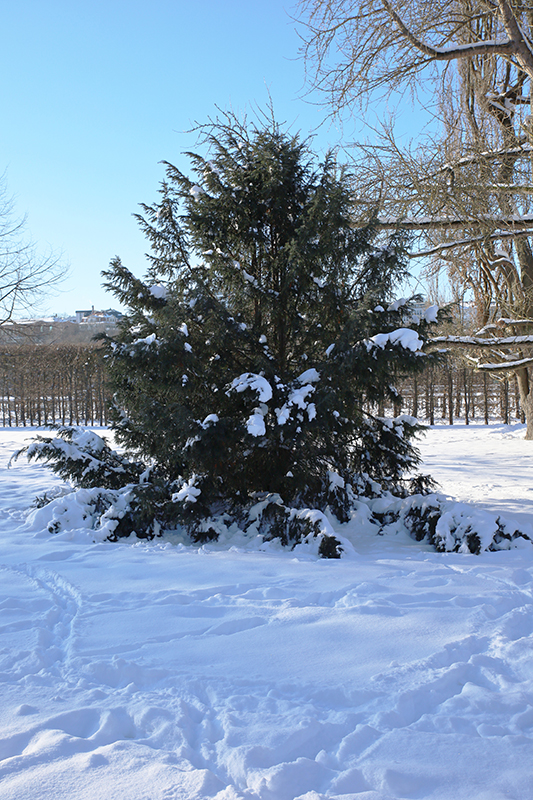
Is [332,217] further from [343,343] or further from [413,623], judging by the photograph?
[413,623]

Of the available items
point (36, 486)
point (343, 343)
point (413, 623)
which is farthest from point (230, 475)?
point (36, 486)

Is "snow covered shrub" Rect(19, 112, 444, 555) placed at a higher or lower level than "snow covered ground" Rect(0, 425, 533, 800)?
higher

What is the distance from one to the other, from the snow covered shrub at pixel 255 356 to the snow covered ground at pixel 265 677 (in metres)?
1.03

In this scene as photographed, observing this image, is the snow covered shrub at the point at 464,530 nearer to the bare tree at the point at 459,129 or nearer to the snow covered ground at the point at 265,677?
the snow covered ground at the point at 265,677

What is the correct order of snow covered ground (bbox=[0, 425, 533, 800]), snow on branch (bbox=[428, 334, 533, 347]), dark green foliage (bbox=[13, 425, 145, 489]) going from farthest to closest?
1. snow on branch (bbox=[428, 334, 533, 347])
2. dark green foliage (bbox=[13, 425, 145, 489])
3. snow covered ground (bbox=[0, 425, 533, 800])

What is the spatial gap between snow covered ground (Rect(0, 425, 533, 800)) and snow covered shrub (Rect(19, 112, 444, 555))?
1026 mm

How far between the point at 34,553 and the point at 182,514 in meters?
1.29

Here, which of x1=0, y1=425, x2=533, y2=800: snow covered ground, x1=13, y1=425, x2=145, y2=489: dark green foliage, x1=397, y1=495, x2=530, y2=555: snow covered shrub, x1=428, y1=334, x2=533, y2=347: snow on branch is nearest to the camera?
x1=0, y1=425, x2=533, y2=800: snow covered ground

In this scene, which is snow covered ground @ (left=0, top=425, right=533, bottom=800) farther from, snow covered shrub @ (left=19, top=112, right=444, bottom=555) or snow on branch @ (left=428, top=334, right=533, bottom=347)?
snow on branch @ (left=428, top=334, right=533, bottom=347)

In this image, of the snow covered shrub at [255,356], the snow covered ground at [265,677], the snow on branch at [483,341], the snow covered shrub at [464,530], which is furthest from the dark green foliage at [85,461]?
the snow on branch at [483,341]

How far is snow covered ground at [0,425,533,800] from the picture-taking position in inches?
69.1

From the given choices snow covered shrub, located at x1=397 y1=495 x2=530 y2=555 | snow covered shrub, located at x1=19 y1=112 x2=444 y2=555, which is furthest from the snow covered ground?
snow covered shrub, located at x1=19 y1=112 x2=444 y2=555

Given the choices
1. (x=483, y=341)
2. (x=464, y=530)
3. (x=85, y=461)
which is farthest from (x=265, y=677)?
(x=483, y=341)

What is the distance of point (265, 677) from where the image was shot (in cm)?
238
